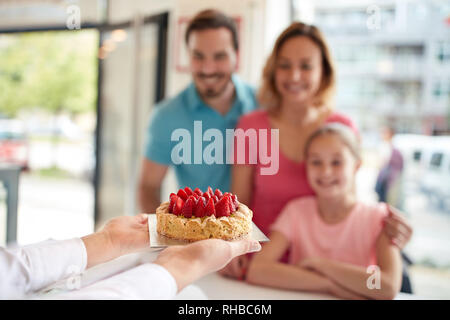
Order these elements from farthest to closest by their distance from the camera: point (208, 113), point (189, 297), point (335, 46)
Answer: point (335, 46) → point (208, 113) → point (189, 297)

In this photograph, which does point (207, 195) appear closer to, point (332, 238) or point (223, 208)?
point (223, 208)

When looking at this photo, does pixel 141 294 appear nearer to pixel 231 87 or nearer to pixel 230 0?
pixel 231 87

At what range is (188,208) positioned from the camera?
0.65 meters

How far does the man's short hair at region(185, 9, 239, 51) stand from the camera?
35.8 inches

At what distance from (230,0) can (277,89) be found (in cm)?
24

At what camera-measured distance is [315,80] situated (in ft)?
3.27

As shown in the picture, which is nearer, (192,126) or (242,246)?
(242,246)

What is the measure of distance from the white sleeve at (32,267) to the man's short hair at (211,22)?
55 centimetres

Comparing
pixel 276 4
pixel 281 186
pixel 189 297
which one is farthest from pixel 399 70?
pixel 189 297

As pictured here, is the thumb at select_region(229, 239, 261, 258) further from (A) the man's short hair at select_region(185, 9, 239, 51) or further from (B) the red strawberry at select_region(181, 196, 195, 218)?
(A) the man's short hair at select_region(185, 9, 239, 51)

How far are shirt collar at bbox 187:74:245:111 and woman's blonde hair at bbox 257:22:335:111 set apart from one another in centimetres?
5

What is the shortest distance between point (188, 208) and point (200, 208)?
0.02 m

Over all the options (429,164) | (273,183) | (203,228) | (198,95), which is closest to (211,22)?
(198,95)

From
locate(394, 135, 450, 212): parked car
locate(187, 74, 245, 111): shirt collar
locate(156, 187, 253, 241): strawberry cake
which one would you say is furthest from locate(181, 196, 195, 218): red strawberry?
locate(394, 135, 450, 212): parked car
